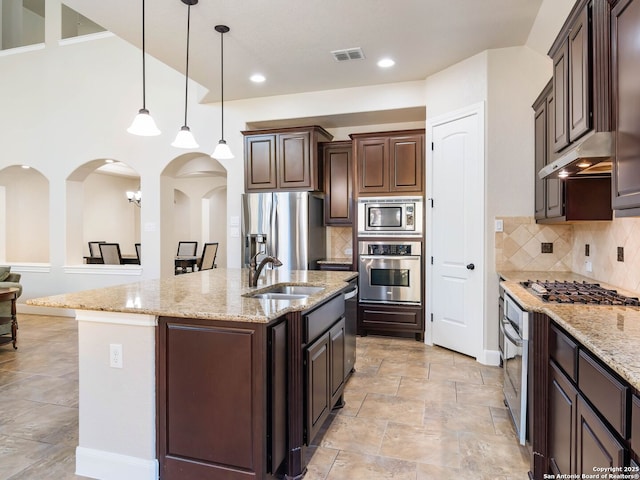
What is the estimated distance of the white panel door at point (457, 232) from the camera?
12.6ft

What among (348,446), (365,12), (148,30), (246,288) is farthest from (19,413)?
(365,12)

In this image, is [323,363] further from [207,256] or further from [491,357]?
[207,256]

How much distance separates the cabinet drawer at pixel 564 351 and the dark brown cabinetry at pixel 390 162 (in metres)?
2.92

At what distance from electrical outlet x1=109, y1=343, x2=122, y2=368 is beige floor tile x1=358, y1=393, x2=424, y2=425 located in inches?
63.4

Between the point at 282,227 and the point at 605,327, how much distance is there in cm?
361

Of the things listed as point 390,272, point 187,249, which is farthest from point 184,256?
point 390,272

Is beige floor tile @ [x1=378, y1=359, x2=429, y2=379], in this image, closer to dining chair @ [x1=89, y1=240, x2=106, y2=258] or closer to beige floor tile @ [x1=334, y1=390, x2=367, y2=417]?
beige floor tile @ [x1=334, y1=390, x2=367, y2=417]

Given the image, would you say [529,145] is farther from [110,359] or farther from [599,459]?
[110,359]

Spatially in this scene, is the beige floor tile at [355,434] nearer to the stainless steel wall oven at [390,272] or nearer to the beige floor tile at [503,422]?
the beige floor tile at [503,422]

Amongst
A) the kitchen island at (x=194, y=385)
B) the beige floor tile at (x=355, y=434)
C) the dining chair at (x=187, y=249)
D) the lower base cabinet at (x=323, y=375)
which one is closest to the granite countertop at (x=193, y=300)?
the kitchen island at (x=194, y=385)

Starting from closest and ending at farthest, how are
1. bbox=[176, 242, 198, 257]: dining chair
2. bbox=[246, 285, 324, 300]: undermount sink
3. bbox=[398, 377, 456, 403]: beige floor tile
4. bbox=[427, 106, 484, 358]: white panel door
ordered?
bbox=[246, 285, 324, 300]: undermount sink, bbox=[398, 377, 456, 403]: beige floor tile, bbox=[427, 106, 484, 358]: white panel door, bbox=[176, 242, 198, 257]: dining chair

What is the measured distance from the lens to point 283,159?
4.89m

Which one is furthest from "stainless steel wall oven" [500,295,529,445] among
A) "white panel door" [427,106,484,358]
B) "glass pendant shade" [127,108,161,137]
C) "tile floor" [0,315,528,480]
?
"glass pendant shade" [127,108,161,137]

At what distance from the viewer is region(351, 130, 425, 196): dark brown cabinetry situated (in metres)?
4.59
